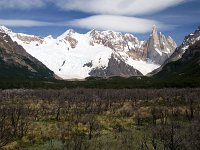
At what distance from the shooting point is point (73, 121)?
136 meters

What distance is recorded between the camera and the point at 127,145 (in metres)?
85.6

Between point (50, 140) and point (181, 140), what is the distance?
139 ft

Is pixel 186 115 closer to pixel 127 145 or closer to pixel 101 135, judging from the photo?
pixel 101 135

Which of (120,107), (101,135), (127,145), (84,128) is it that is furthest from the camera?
(120,107)

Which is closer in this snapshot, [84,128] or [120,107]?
[84,128]

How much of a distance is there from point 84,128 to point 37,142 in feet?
78.3

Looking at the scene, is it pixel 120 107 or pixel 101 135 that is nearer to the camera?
pixel 101 135

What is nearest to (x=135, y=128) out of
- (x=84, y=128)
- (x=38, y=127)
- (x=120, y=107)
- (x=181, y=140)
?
(x=84, y=128)

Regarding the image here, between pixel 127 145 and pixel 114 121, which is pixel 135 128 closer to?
pixel 114 121

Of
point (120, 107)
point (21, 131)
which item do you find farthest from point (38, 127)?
point (120, 107)

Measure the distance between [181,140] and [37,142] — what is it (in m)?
42.6

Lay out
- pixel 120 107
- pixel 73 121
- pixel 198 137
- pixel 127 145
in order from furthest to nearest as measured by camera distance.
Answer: pixel 120 107
pixel 73 121
pixel 127 145
pixel 198 137

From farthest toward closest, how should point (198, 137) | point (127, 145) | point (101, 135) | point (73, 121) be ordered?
point (73, 121) < point (101, 135) < point (127, 145) < point (198, 137)

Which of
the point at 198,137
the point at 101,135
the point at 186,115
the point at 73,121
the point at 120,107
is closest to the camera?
the point at 198,137
